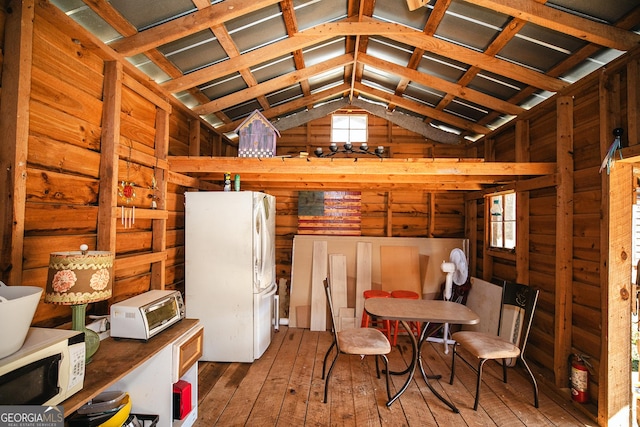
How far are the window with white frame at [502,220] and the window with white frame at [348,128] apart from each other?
233 cm

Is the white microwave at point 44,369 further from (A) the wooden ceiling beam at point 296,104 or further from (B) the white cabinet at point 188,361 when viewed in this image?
(A) the wooden ceiling beam at point 296,104

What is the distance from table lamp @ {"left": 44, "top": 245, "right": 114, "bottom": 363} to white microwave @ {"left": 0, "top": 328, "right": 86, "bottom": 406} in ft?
0.63

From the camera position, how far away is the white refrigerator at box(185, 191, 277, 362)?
3584 millimetres

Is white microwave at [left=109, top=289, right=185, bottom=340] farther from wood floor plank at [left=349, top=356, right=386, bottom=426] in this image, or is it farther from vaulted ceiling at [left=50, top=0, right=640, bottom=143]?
vaulted ceiling at [left=50, top=0, right=640, bottom=143]

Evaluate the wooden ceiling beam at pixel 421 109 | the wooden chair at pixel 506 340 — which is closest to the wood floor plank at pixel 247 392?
the wooden chair at pixel 506 340

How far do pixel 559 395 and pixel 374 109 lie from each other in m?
4.45

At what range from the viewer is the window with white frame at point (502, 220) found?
13.9 feet

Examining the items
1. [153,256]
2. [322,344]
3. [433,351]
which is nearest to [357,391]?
[322,344]

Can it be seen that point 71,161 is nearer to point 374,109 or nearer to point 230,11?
point 230,11

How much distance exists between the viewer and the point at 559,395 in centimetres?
301

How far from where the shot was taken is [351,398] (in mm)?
2916

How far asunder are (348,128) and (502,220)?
2845 millimetres

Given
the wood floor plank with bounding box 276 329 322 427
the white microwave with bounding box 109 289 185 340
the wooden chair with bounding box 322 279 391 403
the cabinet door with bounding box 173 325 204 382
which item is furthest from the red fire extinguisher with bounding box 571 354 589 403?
the white microwave with bounding box 109 289 185 340

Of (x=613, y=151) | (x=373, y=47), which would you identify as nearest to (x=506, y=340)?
(x=613, y=151)
